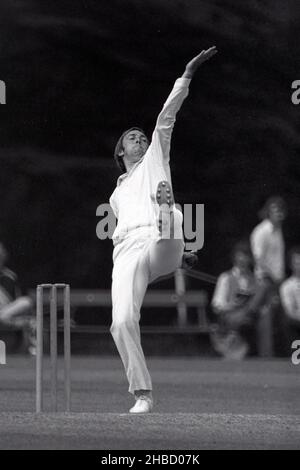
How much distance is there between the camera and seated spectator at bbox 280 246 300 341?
17.5 m

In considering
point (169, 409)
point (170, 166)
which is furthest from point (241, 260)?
point (169, 409)

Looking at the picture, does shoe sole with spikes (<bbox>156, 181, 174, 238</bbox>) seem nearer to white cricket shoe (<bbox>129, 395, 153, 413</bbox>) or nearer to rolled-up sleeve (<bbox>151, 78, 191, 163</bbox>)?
rolled-up sleeve (<bbox>151, 78, 191, 163</bbox>)

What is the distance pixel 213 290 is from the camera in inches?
711

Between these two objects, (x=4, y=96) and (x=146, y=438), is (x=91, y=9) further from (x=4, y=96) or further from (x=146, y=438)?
(x=146, y=438)

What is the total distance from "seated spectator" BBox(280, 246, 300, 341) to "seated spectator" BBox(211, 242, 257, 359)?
368 millimetres

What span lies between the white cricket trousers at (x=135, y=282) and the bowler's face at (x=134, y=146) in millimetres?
517

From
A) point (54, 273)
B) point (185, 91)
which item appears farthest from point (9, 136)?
point (185, 91)

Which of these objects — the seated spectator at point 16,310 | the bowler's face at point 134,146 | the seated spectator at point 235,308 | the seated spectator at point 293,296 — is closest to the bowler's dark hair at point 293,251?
the seated spectator at point 293,296

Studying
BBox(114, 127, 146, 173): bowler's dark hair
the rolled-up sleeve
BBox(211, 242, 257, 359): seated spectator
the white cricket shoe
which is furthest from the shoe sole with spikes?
BBox(211, 242, 257, 359): seated spectator

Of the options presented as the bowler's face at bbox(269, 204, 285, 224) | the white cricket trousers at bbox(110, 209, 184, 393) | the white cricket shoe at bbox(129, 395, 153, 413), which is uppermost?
the bowler's face at bbox(269, 204, 285, 224)

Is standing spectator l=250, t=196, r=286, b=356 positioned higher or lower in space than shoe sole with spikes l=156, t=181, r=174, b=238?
higher

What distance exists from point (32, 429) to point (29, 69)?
961 centimetres

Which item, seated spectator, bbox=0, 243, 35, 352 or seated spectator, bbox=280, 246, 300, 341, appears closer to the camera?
seated spectator, bbox=280, 246, 300, 341

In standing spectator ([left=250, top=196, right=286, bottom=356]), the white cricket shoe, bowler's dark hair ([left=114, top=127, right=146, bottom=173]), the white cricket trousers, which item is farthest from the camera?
standing spectator ([left=250, top=196, right=286, bottom=356])
